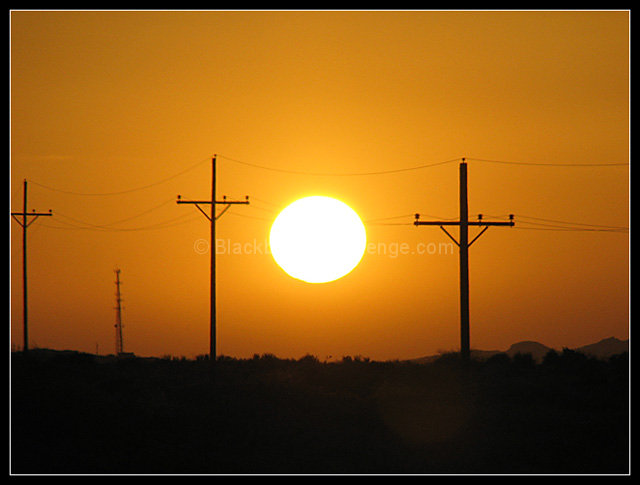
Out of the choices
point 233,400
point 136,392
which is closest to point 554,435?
point 233,400

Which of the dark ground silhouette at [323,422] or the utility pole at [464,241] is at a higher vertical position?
the utility pole at [464,241]

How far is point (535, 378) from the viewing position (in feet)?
135

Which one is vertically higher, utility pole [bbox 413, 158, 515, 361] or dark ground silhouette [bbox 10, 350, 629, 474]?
utility pole [bbox 413, 158, 515, 361]

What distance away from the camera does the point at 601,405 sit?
114 ft

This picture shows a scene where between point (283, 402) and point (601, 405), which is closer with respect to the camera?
point (601, 405)

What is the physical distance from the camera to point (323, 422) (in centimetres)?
3388

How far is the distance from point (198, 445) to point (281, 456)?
2.79 meters

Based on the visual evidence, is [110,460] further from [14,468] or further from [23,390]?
[23,390]

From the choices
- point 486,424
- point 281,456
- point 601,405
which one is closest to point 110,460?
point 281,456

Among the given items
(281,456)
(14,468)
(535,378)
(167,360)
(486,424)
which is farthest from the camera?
(167,360)

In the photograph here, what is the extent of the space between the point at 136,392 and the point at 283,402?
5.64m

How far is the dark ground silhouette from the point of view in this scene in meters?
29.5

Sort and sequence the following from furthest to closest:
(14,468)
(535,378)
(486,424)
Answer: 1. (535,378)
2. (486,424)
3. (14,468)

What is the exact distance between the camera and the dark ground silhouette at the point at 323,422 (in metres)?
29.5
